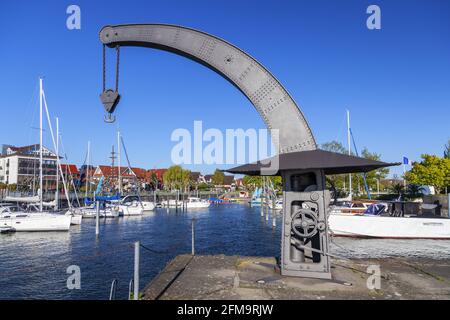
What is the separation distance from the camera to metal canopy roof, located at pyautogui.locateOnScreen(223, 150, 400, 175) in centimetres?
777

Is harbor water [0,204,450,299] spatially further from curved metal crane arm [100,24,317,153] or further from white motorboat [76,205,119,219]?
white motorboat [76,205,119,219]

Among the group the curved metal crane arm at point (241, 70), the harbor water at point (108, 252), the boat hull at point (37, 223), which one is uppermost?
the curved metal crane arm at point (241, 70)

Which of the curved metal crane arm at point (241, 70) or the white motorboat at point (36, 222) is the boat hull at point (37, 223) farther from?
the curved metal crane arm at point (241, 70)

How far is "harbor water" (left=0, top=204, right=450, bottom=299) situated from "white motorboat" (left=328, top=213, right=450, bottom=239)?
3.02 ft

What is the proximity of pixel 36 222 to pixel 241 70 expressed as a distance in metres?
39.0

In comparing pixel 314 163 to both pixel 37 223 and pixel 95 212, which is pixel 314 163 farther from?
pixel 95 212

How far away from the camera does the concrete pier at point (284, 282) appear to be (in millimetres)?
7149

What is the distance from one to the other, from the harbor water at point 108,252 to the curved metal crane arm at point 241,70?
4956mm

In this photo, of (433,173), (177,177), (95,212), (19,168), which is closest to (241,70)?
(95,212)

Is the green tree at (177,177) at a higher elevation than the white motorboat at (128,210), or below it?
higher

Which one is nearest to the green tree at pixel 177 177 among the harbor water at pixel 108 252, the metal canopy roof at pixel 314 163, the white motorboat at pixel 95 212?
the white motorboat at pixel 95 212

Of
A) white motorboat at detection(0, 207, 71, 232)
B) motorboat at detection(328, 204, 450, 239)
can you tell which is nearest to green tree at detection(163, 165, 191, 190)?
white motorboat at detection(0, 207, 71, 232)

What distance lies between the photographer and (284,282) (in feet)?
26.2
